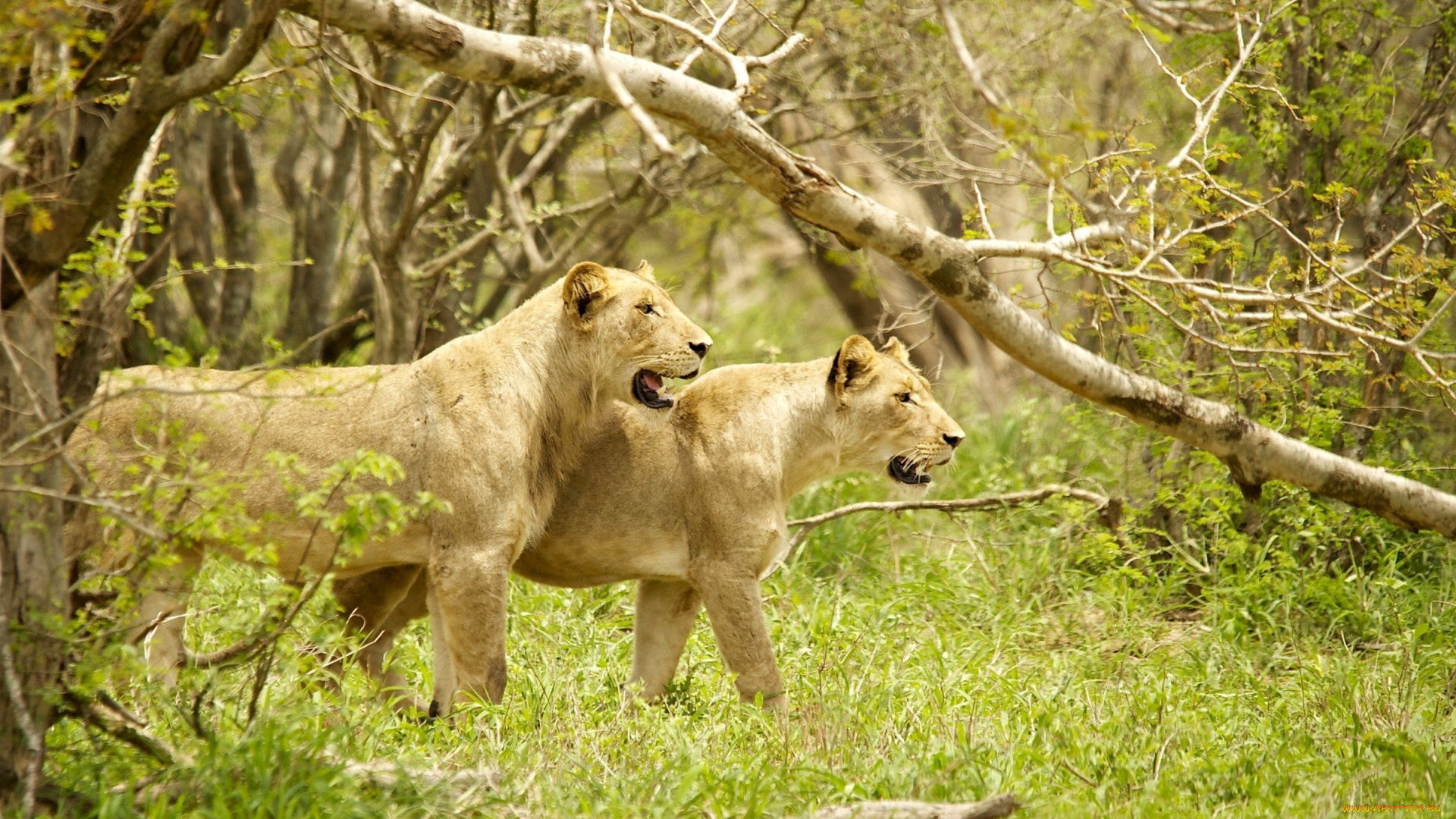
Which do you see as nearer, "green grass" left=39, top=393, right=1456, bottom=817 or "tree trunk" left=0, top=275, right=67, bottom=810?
"tree trunk" left=0, top=275, right=67, bottom=810

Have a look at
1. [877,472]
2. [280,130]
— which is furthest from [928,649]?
[280,130]

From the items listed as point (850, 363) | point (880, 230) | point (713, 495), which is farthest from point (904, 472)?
point (880, 230)

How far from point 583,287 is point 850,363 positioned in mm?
1324

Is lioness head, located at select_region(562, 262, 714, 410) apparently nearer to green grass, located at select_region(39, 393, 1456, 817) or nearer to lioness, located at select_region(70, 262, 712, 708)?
lioness, located at select_region(70, 262, 712, 708)

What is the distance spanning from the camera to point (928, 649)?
6.99 meters

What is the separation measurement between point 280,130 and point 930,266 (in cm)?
1069

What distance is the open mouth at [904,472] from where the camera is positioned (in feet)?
21.9

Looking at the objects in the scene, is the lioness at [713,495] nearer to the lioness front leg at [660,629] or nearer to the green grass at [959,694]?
the lioness front leg at [660,629]

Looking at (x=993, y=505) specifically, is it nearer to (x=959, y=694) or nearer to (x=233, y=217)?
(x=959, y=694)

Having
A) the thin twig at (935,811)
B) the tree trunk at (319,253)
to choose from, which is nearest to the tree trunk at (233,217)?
the tree trunk at (319,253)

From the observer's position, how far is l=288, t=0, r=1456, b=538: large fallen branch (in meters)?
4.62

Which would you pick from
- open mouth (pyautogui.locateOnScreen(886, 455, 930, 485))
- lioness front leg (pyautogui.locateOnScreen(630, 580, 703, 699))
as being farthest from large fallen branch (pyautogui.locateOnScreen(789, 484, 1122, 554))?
lioness front leg (pyautogui.locateOnScreen(630, 580, 703, 699))

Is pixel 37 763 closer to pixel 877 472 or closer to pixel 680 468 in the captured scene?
pixel 680 468

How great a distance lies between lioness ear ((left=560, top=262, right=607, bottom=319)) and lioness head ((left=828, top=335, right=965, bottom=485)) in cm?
118
